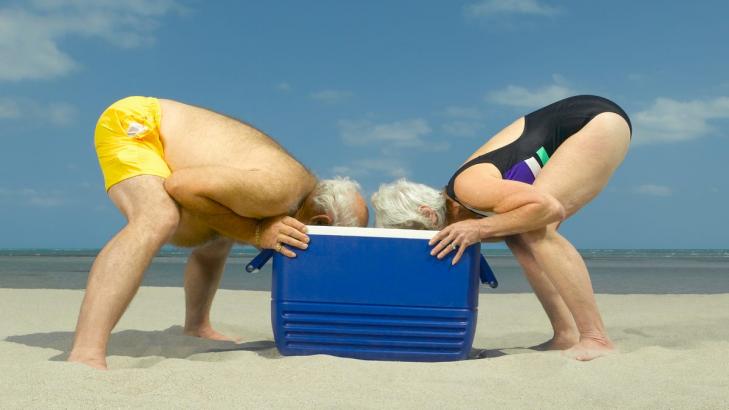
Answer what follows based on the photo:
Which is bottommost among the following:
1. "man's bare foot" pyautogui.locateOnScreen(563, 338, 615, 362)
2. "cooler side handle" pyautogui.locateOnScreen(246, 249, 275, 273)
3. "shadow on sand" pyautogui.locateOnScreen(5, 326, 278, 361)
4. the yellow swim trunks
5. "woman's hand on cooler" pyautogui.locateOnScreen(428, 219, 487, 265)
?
"shadow on sand" pyautogui.locateOnScreen(5, 326, 278, 361)

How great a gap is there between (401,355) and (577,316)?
0.72 meters

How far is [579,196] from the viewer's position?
9.72 ft

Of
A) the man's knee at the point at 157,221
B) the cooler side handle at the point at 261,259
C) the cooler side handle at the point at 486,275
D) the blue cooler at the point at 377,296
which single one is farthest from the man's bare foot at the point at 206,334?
the cooler side handle at the point at 486,275

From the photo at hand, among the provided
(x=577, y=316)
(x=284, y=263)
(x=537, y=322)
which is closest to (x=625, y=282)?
(x=537, y=322)

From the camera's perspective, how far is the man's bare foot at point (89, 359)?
239 centimetres

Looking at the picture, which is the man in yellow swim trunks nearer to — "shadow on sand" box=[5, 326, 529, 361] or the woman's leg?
"shadow on sand" box=[5, 326, 529, 361]

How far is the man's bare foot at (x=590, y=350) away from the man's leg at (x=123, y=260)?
1574 millimetres

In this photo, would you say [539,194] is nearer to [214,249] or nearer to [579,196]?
[579,196]

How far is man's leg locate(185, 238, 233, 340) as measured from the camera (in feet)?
11.7

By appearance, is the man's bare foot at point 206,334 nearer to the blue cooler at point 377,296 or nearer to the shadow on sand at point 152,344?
the shadow on sand at point 152,344

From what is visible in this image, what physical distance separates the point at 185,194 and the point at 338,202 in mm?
595

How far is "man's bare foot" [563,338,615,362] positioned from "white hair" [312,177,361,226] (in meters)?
0.97

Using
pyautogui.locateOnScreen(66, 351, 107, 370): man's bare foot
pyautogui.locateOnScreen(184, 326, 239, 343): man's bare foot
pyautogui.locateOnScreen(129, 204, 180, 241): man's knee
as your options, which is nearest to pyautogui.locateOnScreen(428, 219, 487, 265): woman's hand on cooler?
pyautogui.locateOnScreen(129, 204, 180, 241): man's knee

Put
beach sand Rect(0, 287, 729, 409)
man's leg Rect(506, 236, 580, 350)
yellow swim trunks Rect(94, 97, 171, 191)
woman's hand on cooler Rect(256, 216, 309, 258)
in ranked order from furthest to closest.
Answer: man's leg Rect(506, 236, 580, 350) → yellow swim trunks Rect(94, 97, 171, 191) → woman's hand on cooler Rect(256, 216, 309, 258) → beach sand Rect(0, 287, 729, 409)
